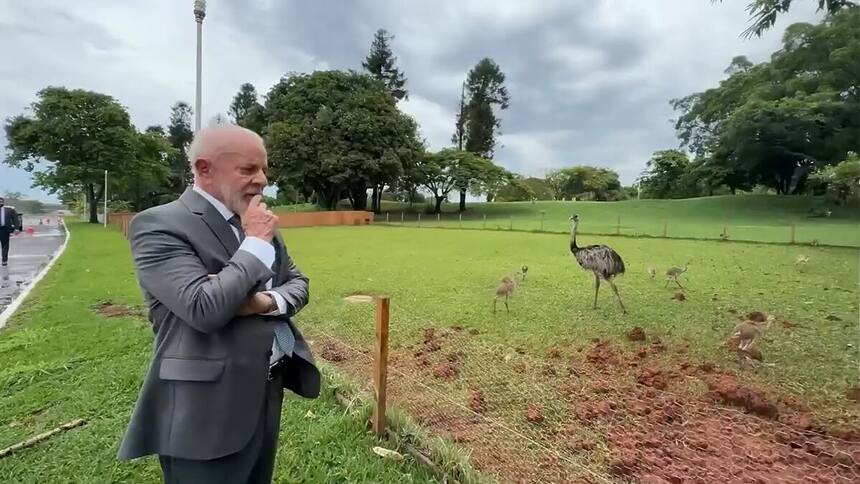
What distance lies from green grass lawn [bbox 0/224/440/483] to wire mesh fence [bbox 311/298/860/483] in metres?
0.42

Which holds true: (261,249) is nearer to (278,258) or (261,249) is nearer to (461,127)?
(278,258)

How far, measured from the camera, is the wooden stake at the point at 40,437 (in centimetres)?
279

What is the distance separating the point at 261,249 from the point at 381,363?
175 centimetres

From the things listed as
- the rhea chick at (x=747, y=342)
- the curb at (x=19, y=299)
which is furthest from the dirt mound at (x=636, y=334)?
the curb at (x=19, y=299)

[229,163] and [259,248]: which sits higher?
[229,163]

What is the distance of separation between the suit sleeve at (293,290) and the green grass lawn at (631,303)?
3419 millimetres

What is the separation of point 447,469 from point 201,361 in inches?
63.4

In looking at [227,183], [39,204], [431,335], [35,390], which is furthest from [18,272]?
[39,204]

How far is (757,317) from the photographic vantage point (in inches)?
232

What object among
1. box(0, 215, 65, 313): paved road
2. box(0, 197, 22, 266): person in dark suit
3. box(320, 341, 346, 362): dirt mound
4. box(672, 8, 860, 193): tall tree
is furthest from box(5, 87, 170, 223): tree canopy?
box(672, 8, 860, 193): tall tree

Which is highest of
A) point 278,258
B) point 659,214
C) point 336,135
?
point 336,135

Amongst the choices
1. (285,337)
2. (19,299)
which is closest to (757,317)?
(285,337)

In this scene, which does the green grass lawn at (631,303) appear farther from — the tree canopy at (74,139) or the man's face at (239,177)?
the tree canopy at (74,139)

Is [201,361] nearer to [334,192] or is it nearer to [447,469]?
[447,469]
